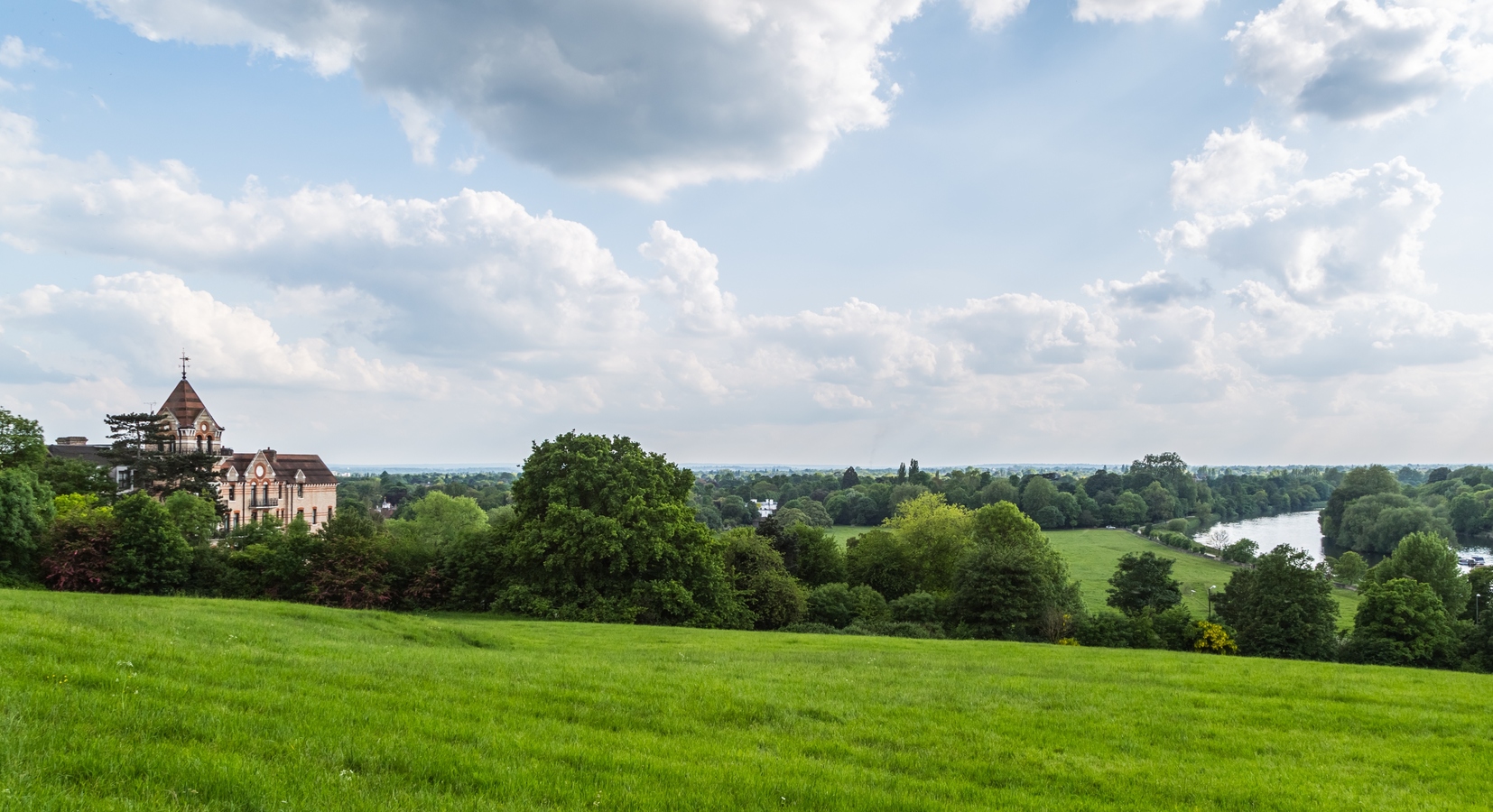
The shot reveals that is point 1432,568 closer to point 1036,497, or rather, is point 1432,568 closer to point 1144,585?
point 1144,585

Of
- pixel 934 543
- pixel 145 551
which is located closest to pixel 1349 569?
pixel 934 543

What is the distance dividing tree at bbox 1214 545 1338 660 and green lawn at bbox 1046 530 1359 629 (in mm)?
18587

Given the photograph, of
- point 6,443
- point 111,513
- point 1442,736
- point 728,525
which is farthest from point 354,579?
point 728,525

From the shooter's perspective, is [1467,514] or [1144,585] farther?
[1467,514]

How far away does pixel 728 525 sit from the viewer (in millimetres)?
155750

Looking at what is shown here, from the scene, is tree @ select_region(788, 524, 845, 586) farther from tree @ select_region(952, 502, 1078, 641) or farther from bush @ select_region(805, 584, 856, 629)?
tree @ select_region(952, 502, 1078, 641)

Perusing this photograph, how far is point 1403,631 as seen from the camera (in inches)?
1575

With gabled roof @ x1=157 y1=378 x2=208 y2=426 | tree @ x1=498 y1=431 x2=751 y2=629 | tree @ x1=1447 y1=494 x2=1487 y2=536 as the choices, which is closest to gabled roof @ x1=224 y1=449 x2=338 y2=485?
gabled roof @ x1=157 y1=378 x2=208 y2=426

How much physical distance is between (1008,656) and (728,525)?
13729cm

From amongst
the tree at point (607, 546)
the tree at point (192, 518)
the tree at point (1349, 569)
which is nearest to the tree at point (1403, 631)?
the tree at point (607, 546)

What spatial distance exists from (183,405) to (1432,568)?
4064 inches

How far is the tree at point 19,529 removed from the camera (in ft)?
96.4

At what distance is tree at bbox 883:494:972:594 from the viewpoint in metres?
58.2

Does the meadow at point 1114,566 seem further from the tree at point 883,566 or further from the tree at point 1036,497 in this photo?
the tree at point 883,566
